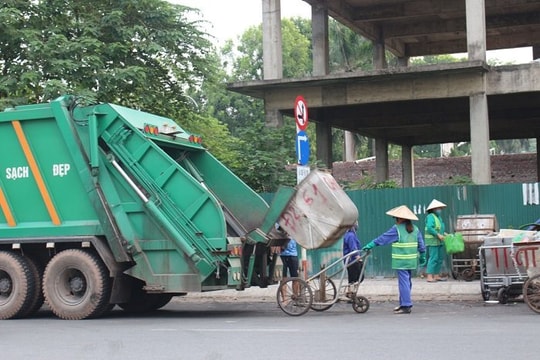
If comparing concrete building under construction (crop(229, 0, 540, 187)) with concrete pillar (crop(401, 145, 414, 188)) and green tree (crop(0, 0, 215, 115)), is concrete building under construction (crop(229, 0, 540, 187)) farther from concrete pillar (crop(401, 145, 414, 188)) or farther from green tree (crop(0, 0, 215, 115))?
green tree (crop(0, 0, 215, 115))

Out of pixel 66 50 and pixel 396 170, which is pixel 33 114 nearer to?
pixel 66 50

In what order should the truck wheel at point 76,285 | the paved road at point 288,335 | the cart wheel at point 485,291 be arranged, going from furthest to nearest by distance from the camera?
the cart wheel at point 485,291
the truck wheel at point 76,285
the paved road at point 288,335

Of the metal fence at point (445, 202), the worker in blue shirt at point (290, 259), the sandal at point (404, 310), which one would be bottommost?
the sandal at point (404, 310)

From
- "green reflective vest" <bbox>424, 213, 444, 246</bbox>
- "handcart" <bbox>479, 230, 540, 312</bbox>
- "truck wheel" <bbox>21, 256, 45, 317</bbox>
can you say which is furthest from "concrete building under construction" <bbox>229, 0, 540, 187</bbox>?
"truck wheel" <bbox>21, 256, 45, 317</bbox>

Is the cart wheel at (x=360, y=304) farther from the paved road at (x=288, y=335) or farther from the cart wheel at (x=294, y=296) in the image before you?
the cart wheel at (x=294, y=296)

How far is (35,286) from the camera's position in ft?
41.1

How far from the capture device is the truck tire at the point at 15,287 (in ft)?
40.4

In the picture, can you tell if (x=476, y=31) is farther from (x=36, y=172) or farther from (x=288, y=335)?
(x=288, y=335)

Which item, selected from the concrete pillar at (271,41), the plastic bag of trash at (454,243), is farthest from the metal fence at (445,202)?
the concrete pillar at (271,41)

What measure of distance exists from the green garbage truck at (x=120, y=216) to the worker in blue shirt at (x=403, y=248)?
1.99ft

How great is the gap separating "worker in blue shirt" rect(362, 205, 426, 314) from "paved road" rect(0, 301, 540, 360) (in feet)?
0.95

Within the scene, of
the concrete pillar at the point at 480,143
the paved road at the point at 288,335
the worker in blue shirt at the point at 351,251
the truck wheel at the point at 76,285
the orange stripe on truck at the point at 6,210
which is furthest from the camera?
the concrete pillar at the point at 480,143

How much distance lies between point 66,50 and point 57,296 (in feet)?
27.4

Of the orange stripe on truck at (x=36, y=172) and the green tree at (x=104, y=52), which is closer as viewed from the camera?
the orange stripe on truck at (x=36, y=172)
